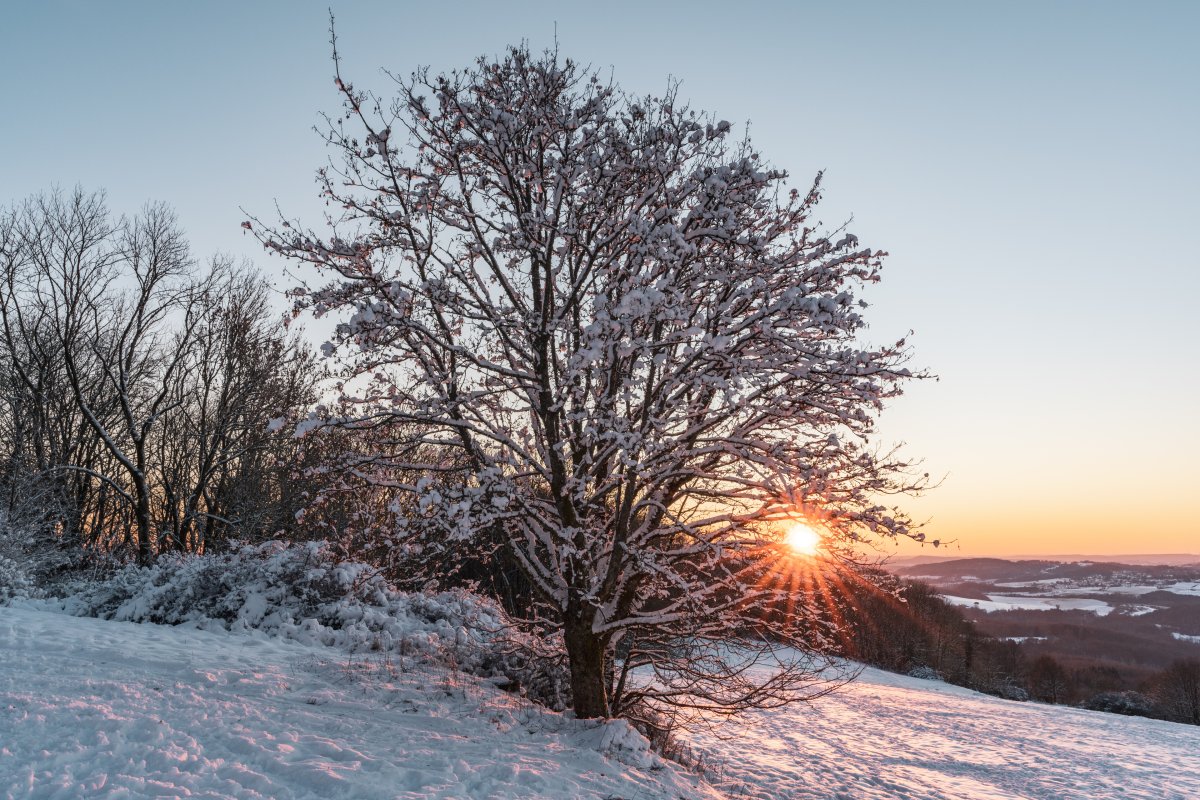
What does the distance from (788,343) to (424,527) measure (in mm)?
4753

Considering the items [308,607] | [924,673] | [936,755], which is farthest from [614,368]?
[924,673]

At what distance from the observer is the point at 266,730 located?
6.67 m

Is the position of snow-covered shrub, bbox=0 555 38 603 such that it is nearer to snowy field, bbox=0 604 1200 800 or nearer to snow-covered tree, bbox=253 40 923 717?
snowy field, bbox=0 604 1200 800

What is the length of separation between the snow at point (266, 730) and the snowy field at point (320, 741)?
0.02m

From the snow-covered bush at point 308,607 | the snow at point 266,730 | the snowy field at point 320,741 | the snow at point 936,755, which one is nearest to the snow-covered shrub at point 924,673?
the snow at point 936,755

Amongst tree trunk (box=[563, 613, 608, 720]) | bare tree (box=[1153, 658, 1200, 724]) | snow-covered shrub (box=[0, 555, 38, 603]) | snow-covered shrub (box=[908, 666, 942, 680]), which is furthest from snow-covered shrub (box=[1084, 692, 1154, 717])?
snow-covered shrub (box=[0, 555, 38, 603])

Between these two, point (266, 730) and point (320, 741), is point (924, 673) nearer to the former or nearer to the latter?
point (320, 741)

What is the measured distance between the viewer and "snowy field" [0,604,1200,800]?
5320 mm

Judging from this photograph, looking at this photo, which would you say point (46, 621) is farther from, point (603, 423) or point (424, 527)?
point (603, 423)

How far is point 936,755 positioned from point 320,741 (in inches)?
686

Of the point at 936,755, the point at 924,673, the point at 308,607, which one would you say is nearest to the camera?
the point at 308,607

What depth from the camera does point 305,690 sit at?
888cm

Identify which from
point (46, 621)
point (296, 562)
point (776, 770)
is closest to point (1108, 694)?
point (776, 770)

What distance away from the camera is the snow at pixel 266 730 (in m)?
5.21
